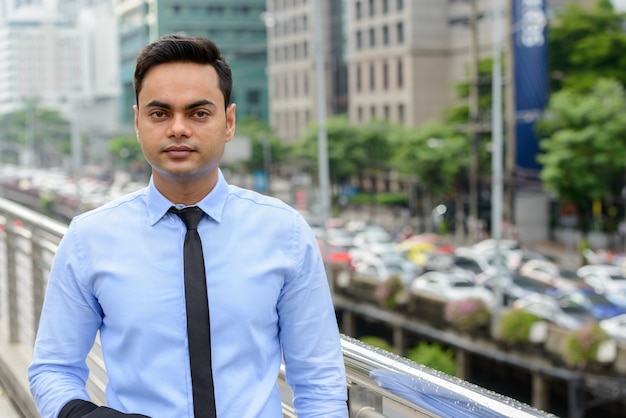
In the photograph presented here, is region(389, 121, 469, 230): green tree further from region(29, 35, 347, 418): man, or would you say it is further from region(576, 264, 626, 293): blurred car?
region(29, 35, 347, 418): man

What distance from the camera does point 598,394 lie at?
26.1 meters

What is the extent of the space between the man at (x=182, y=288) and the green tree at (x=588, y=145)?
39.3m

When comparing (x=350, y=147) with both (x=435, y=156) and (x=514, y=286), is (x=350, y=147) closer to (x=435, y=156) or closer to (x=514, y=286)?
(x=435, y=156)

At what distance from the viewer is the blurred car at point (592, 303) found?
29672mm

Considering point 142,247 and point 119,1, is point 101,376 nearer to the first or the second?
point 142,247

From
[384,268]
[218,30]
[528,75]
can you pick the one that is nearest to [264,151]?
[218,30]

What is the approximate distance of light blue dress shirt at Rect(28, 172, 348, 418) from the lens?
6.51ft

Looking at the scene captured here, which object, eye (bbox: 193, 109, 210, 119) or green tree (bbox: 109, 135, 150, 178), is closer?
eye (bbox: 193, 109, 210, 119)

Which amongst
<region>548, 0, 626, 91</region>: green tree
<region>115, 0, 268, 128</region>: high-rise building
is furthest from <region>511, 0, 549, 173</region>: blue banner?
<region>115, 0, 268, 128</region>: high-rise building

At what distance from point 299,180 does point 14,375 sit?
6779cm

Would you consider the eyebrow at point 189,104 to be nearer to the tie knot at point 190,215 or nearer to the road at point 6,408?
the tie knot at point 190,215

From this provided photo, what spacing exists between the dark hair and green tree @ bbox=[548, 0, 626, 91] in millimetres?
48062

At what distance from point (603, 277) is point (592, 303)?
3.55 metres

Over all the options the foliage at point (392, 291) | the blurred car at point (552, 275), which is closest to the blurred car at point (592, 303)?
the blurred car at point (552, 275)
